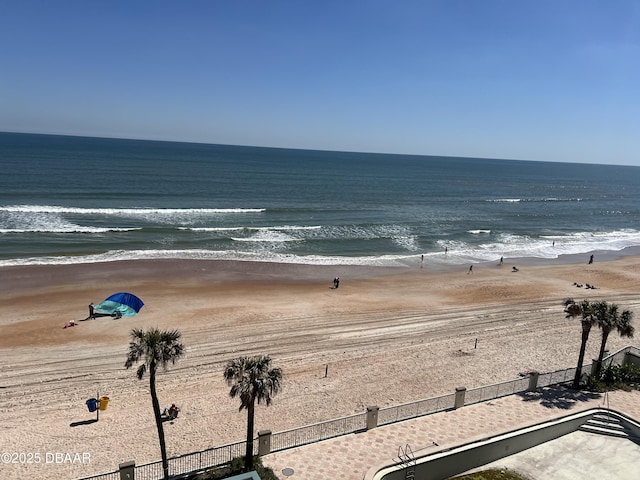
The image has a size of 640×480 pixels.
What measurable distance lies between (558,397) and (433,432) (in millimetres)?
6402

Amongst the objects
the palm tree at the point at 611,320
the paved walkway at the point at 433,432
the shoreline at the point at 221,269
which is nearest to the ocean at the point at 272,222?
the shoreline at the point at 221,269

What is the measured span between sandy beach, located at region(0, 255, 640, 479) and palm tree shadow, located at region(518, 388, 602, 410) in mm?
2892

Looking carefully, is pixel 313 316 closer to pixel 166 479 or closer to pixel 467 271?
pixel 166 479

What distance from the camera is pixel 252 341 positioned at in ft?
84.0

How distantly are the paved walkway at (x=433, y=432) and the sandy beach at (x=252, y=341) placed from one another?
317cm

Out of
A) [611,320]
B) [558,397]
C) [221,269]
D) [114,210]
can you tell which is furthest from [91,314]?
[114,210]

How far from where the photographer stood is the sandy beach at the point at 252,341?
685 inches

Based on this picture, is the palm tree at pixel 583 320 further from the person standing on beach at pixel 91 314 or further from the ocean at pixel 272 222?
the ocean at pixel 272 222

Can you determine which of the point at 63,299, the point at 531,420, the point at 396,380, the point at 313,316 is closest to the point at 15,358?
the point at 63,299

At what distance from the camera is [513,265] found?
154 feet

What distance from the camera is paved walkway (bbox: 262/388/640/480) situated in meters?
13.7

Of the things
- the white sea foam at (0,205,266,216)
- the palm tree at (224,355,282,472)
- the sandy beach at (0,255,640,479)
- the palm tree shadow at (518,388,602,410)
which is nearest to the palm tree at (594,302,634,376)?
the palm tree shadow at (518,388,602,410)

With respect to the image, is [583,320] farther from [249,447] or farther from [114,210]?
[114,210]

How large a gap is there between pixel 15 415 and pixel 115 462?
5434mm
